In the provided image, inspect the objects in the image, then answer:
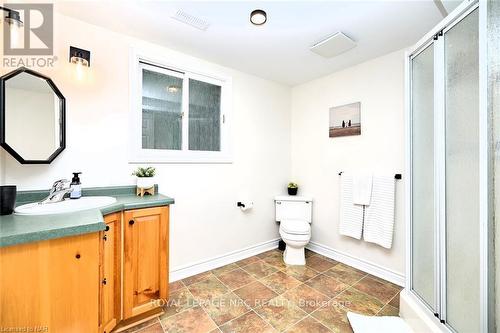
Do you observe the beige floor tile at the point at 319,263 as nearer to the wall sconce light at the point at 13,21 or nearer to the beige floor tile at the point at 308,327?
the beige floor tile at the point at 308,327

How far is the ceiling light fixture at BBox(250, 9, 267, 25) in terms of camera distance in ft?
5.17

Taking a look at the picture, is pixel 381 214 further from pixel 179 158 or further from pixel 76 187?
pixel 76 187

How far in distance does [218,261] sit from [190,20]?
2360 mm

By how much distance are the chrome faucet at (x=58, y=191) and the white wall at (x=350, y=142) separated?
2.55m

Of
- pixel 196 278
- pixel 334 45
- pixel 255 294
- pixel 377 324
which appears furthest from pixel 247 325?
pixel 334 45

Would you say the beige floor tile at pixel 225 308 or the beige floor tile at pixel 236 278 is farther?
the beige floor tile at pixel 236 278

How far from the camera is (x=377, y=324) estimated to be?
1.52 m

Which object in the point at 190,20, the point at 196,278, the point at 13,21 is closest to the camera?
the point at 13,21

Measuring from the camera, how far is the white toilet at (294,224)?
239 cm

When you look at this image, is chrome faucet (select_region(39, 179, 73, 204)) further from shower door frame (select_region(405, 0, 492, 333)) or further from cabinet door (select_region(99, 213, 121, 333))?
shower door frame (select_region(405, 0, 492, 333))

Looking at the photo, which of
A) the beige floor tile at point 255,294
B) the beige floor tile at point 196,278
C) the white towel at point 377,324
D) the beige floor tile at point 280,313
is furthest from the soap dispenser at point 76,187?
the white towel at point 377,324

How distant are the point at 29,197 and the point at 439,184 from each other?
2742mm

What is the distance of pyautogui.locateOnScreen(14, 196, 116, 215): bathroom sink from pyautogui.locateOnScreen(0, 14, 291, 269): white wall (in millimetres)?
253

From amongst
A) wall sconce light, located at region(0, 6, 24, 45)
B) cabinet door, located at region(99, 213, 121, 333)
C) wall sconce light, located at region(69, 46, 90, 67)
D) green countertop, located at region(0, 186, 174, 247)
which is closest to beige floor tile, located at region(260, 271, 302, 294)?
cabinet door, located at region(99, 213, 121, 333)
